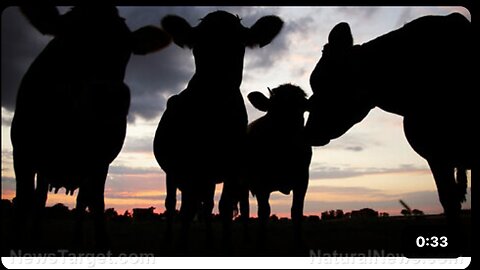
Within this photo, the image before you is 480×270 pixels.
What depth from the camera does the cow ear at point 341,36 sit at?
6.46 m

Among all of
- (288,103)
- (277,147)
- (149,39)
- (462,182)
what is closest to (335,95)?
(288,103)

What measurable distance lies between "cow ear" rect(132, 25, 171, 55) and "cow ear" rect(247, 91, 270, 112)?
2.70 metres

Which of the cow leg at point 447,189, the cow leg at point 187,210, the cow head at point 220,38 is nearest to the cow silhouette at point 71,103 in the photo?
the cow head at point 220,38

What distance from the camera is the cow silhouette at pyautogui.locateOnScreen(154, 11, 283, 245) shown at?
5695 mm

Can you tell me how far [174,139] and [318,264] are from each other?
2.69 m

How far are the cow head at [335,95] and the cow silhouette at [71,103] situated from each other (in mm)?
2403

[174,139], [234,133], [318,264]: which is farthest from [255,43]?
[318,264]

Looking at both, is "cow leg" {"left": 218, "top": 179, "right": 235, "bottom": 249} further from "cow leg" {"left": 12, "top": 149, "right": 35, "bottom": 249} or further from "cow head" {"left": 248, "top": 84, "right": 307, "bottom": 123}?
"cow head" {"left": 248, "top": 84, "right": 307, "bottom": 123}

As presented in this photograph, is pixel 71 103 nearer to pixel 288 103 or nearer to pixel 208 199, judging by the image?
pixel 208 199

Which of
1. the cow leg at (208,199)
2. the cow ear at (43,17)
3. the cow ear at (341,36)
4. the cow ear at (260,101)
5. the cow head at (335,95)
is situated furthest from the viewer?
the cow ear at (260,101)

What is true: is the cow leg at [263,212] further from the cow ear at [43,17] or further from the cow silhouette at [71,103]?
the cow ear at [43,17]

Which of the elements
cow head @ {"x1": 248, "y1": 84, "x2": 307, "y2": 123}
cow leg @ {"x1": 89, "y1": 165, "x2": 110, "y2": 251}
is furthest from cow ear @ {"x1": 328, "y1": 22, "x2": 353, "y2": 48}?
cow leg @ {"x1": 89, "y1": 165, "x2": 110, "y2": 251}
